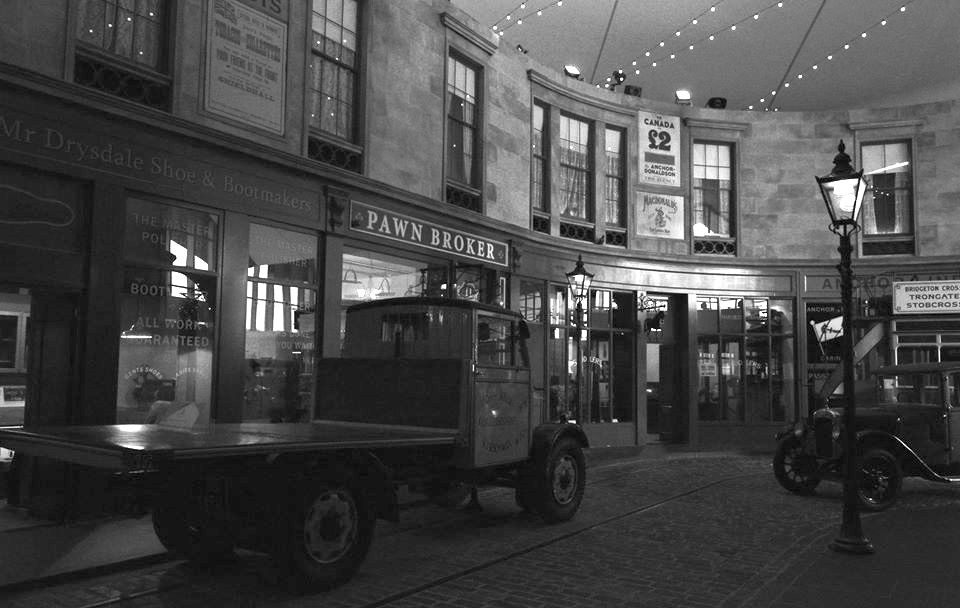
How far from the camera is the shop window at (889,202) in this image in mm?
21562

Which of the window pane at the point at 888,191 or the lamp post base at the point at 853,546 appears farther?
the window pane at the point at 888,191

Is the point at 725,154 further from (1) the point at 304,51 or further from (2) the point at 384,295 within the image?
(1) the point at 304,51

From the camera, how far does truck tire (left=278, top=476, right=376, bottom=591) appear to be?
19.5 ft

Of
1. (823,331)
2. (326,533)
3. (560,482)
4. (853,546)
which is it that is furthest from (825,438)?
(823,331)

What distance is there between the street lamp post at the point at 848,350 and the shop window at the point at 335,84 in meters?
7.46

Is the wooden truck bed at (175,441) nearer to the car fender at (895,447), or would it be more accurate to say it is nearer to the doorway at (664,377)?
the car fender at (895,447)

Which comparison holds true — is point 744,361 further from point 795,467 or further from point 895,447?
point 895,447

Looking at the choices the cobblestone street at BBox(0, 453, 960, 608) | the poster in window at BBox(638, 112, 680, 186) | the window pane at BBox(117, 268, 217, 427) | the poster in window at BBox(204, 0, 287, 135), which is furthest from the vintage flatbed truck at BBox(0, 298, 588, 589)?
the poster in window at BBox(638, 112, 680, 186)

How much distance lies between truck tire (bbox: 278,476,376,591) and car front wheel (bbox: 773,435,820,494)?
302 inches

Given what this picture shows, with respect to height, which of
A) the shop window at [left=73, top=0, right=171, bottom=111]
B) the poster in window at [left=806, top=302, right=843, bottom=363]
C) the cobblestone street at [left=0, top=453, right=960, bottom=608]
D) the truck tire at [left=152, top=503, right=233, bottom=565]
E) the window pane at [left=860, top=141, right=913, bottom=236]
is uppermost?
the window pane at [left=860, top=141, right=913, bottom=236]

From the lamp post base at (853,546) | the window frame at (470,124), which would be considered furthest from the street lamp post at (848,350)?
the window frame at (470,124)

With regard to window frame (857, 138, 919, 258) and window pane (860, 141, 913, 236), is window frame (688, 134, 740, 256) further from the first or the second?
window pane (860, 141, 913, 236)

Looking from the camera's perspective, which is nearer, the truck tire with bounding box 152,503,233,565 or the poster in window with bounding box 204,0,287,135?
the truck tire with bounding box 152,503,233,565

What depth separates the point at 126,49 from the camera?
9.97 metres
